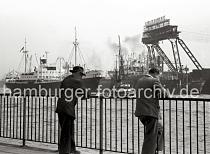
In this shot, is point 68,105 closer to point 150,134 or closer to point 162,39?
point 150,134

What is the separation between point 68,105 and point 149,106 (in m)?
1.59

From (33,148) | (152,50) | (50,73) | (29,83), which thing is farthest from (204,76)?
(33,148)

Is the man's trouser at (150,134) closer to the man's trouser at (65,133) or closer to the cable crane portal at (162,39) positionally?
the man's trouser at (65,133)

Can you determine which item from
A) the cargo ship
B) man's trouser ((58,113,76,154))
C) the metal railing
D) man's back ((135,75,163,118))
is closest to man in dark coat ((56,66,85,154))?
man's trouser ((58,113,76,154))

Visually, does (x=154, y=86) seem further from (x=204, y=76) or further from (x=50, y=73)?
(x=204, y=76)

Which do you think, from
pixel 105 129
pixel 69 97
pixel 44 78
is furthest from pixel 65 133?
pixel 44 78

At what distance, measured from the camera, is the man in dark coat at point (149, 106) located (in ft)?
17.7

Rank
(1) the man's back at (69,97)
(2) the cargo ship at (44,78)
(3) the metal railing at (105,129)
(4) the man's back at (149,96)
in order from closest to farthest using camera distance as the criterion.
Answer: (4) the man's back at (149,96) < (1) the man's back at (69,97) < (3) the metal railing at (105,129) < (2) the cargo ship at (44,78)

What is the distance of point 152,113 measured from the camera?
17.6 ft

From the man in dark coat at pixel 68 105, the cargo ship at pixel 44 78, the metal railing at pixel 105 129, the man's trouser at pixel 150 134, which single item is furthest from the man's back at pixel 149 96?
the cargo ship at pixel 44 78

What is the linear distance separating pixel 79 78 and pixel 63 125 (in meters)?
0.96

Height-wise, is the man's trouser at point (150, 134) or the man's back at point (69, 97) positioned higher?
the man's back at point (69, 97)

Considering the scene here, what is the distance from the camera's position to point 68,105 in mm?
6148

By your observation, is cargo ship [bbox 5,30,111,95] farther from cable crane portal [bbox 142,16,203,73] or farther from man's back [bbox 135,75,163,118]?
man's back [bbox 135,75,163,118]
